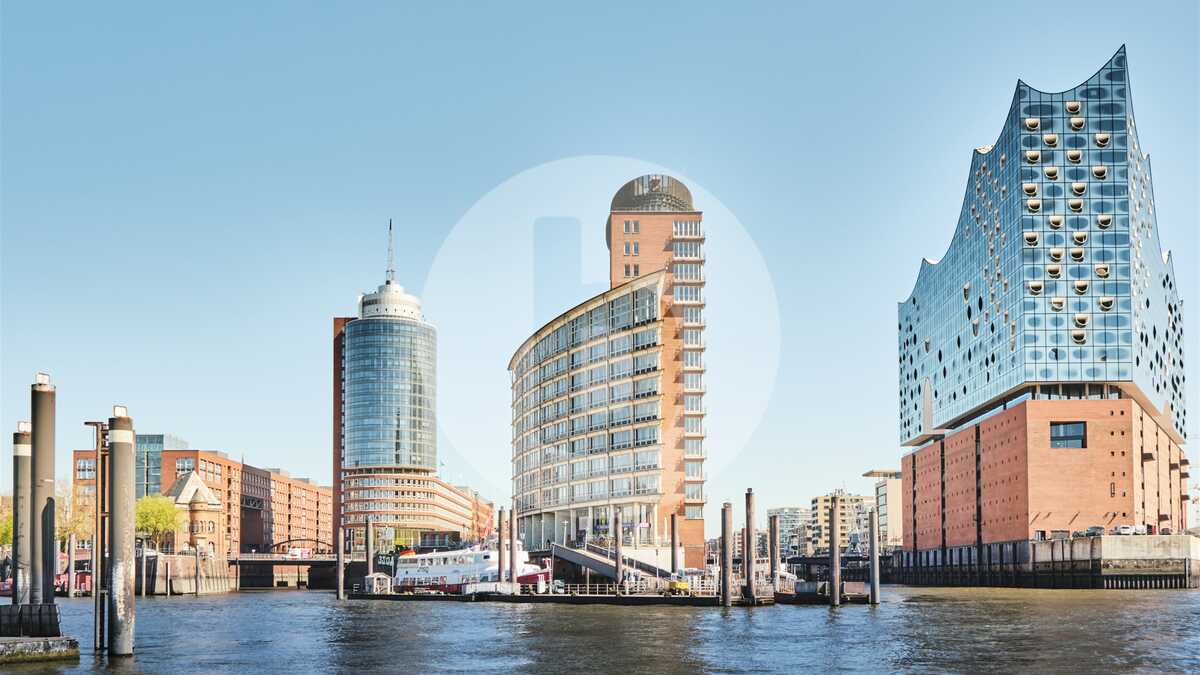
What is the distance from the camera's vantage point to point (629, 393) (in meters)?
160

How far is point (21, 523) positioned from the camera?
6156 centimetres

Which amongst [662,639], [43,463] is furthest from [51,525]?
[662,639]

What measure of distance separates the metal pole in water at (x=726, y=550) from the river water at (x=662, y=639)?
1.68 m

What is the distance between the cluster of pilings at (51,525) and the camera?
1972 inches

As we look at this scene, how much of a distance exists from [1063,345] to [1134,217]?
21.1m

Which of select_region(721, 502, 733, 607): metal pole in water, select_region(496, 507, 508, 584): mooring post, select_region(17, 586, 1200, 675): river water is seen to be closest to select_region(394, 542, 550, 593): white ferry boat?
select_region(496, 507, 508, 584): mooring post

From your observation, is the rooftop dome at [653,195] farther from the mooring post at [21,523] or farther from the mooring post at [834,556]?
the mooring post at [21,523]

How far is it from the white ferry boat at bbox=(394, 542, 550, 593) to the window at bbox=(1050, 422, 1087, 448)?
7752 centimetres

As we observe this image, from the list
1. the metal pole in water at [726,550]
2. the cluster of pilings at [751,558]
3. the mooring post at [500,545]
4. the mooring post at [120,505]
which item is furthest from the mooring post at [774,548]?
the mooring post at [120,505]

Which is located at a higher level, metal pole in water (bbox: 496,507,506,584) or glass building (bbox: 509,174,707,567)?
glass building (bbox: 509,174,707,567)

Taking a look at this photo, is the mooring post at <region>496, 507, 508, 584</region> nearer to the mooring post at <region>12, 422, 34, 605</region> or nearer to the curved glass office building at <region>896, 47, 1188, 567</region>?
the mooring post at <region>12, 422, 34, 605</region>

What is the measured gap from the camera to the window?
182500mm

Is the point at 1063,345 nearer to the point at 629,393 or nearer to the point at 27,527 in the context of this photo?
the point at 629,393

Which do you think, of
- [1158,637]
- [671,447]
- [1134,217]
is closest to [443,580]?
[671,447]
